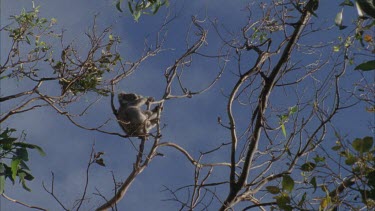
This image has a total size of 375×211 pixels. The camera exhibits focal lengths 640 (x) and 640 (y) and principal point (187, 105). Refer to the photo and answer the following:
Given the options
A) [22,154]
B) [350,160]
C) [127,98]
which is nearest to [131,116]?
[127,98]

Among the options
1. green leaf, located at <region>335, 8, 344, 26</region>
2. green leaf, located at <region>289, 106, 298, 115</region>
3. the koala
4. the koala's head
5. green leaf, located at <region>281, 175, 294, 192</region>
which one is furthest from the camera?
the koala's head

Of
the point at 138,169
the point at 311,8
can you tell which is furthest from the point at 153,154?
the point at 311,8

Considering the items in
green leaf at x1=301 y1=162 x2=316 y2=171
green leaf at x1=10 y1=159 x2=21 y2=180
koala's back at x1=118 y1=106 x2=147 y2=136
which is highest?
koala's back at x1=118 y1=106 x2=147 y2=136

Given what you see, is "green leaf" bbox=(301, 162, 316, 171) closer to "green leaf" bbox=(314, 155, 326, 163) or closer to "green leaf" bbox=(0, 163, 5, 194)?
"green leaf" bbox=(314, 155, 326, 163)

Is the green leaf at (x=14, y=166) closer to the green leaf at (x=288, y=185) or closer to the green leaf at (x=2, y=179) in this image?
the green leaf at (x=2, y=179)

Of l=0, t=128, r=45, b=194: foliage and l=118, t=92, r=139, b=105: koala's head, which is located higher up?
l=118, t=92, r=139, b=105: koala's head

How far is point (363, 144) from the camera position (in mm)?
3424

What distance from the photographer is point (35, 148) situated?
698cm

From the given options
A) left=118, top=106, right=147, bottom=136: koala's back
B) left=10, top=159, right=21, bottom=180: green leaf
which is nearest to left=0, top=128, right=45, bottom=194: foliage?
left=10, top=159, right=21, bottom=180: green leaf

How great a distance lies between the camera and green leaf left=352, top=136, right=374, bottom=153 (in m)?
3.41

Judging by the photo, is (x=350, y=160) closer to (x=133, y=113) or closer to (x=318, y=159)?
(x=318, y=159)

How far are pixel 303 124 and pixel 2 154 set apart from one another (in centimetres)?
324

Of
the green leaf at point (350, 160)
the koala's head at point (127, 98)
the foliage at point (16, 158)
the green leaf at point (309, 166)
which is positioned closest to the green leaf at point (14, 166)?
the foliage at point (16, 158)

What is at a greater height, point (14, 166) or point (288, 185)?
point (14, 166)
